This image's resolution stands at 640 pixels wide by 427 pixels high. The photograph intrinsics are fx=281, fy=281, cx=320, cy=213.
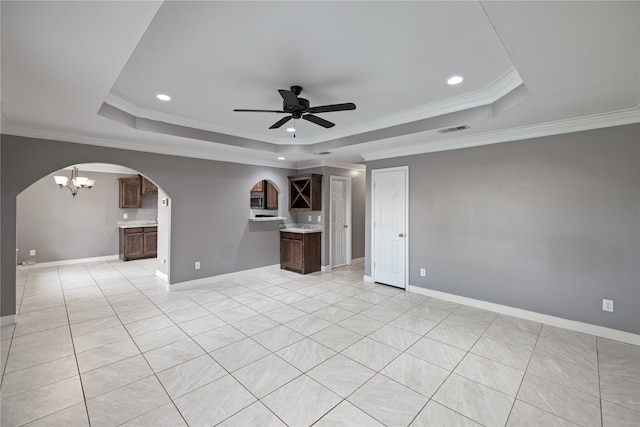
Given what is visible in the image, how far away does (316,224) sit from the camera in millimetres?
6516

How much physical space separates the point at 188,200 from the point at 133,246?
11.4 ft

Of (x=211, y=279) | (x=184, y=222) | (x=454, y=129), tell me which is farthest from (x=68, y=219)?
(x=454, y=129)

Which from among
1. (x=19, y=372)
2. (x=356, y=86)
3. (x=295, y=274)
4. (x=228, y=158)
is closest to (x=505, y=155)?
(x=356, y=86)

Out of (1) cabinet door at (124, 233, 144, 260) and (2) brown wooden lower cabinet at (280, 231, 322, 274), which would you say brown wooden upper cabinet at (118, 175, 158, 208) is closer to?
(1) cabinet door at (124, 233, 144, 260)

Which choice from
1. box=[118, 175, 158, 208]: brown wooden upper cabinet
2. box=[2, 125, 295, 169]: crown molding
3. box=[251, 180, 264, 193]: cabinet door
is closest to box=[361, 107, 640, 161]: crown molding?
box=[2, 125, 295, 169]: crown molding

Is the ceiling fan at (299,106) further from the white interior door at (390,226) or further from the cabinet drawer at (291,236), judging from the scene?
the cabinet drawer at (291,236)

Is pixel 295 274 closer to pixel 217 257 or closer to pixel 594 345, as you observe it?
pixel 217 257

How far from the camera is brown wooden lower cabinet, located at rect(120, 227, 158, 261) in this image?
7176 millimetres

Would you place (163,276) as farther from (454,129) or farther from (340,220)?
(454,129)

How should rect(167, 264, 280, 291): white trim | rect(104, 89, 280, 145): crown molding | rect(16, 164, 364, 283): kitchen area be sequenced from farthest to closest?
rect(16, 164, 364, 283): kitchen area < rect(167, 264, 280, 291): white trim < rect(104, 89, 280, 145): crown molding

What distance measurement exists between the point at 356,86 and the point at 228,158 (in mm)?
3382

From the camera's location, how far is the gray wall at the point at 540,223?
3.14 meters

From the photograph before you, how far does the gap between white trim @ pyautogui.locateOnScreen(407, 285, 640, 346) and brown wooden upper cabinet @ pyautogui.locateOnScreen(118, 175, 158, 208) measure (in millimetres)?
7347

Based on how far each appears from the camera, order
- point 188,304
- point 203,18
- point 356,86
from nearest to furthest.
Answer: point 203,18 < point 356,86 < point 188,304
